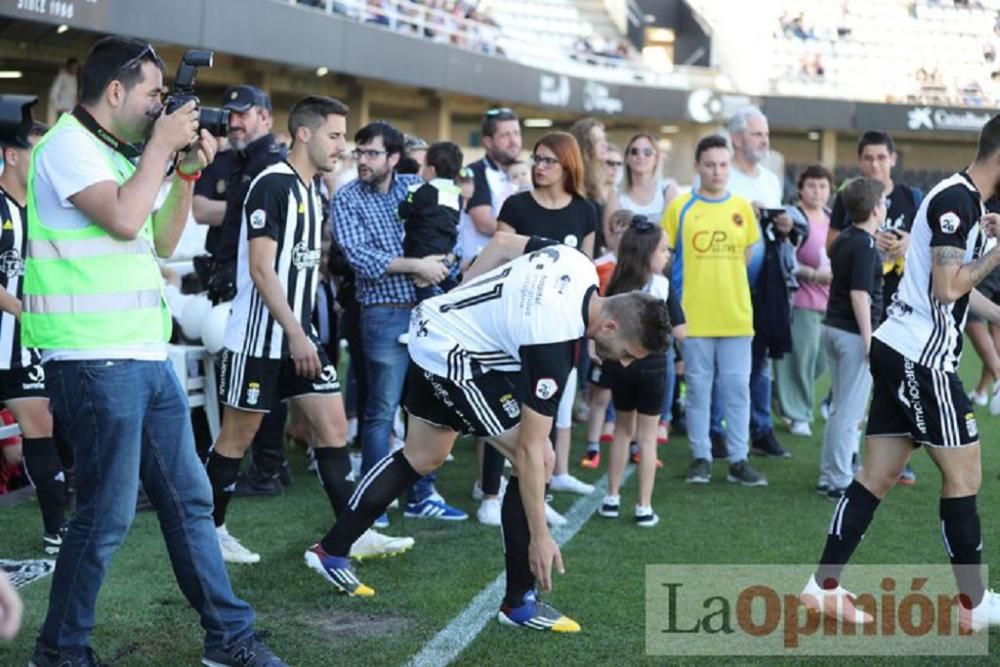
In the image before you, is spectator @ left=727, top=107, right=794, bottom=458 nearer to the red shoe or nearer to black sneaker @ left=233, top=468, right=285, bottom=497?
the red shoe

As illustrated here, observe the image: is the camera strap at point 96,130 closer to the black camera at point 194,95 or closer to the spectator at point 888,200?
the black camera at point 194,95

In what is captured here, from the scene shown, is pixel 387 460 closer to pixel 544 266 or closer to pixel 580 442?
pixel 544 266

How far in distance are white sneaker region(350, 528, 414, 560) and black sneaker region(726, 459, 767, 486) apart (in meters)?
2.70

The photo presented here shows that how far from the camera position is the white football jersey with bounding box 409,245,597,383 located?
443 centimetres

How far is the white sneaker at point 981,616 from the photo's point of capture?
4.91 meters

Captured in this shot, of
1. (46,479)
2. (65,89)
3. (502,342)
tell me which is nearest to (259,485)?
(46,479)

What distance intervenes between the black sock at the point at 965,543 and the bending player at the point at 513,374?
1362 mm

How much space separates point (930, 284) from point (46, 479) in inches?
154

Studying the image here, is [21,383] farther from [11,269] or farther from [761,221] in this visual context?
[761,221]

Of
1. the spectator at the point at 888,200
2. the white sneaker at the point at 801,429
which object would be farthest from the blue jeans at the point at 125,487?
the white sneaker at the point at 801,429

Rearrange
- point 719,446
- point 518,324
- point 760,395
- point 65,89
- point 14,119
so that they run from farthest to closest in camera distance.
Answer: point 65,89
point 760,395
point 719,446
point 518,324
point 14,119

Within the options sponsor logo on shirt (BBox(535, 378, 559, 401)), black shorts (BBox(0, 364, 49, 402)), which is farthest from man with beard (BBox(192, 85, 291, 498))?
sponsor logo on shirt (BBox(535, 378, 559, 401))

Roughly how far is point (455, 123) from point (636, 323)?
104 feet

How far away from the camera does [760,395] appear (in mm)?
9141
